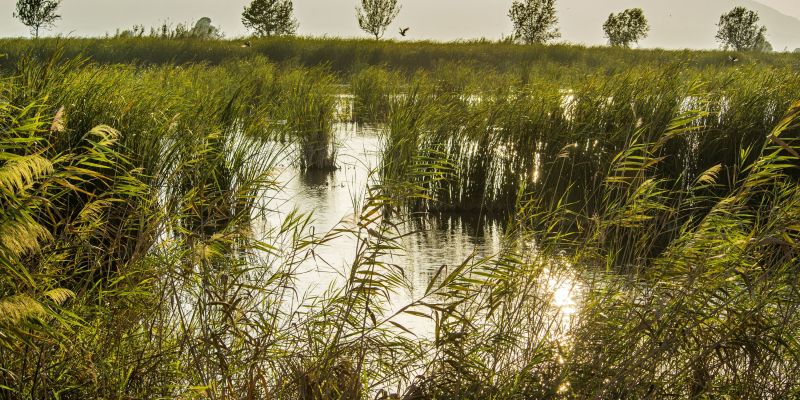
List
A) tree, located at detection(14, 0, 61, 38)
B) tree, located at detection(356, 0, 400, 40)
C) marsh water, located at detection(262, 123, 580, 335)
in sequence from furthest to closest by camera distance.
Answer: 1. tree, located at detection(356, 0, 400, 40)
2. tree, located at detection(14, 0, 61, 38)
3. marsh water, located at detection(262, 123, 580, 335)

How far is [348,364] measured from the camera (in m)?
3.10

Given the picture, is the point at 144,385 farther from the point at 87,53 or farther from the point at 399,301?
the point at 87,53

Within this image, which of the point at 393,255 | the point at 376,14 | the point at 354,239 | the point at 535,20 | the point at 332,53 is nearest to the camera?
the point at 393,255

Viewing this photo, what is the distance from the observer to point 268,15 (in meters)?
46.0

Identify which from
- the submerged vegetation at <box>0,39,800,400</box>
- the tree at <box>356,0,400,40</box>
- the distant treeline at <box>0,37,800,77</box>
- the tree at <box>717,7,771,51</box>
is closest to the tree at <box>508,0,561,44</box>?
the tree at <box>356,0,400,40</box>

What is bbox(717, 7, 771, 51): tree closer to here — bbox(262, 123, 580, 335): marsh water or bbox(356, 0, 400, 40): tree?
bbox(356, 0, 400, 40): tree

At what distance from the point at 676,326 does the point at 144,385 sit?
204 centimetres

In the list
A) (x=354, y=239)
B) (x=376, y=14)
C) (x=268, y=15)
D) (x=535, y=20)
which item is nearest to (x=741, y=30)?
(x=535, y=20)

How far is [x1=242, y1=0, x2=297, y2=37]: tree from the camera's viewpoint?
45469 mm

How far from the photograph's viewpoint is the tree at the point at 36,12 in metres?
38.3

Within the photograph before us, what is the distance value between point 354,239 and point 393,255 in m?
0.40

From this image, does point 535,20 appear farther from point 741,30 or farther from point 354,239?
point 354,239

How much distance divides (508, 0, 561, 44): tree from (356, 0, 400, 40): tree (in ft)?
26.0

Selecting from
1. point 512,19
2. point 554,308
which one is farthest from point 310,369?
point 512,19
